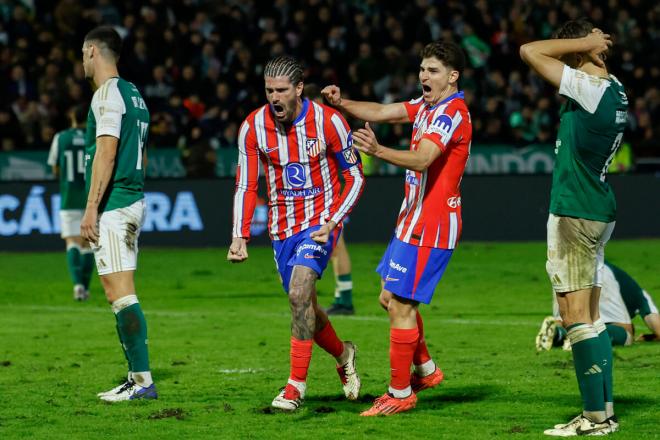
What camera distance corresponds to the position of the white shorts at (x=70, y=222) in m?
14.9

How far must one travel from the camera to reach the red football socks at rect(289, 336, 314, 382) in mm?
7734

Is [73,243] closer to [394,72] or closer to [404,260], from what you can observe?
[404,260]

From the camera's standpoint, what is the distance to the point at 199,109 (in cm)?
2275

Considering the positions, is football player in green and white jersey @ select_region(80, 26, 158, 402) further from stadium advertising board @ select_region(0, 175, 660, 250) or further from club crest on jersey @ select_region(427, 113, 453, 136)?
stadium advertising board @ select_region(0, 175, 660, 250)

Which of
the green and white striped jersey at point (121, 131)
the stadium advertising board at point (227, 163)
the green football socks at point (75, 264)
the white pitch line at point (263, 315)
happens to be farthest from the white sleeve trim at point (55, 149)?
the green and white striped jersey at point (121, 131)

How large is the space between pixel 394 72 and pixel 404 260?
1729cm

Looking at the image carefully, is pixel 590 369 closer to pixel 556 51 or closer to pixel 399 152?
pixel 399 152

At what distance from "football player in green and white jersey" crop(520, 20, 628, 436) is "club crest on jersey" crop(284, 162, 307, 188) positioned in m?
1.72

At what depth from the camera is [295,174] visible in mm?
7957

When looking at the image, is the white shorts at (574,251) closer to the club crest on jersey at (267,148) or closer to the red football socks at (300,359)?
the red football socks at (300,359)

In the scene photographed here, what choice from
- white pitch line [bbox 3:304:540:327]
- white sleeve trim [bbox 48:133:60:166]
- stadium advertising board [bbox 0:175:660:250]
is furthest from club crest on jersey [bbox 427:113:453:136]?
stadium advertising board [bbox 0:175:660:250]

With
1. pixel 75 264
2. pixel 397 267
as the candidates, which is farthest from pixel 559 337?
pixel 75 264

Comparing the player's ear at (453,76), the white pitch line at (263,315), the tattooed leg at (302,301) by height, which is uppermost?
the player's ear at (453,76)

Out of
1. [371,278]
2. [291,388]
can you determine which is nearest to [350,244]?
[371,278]
